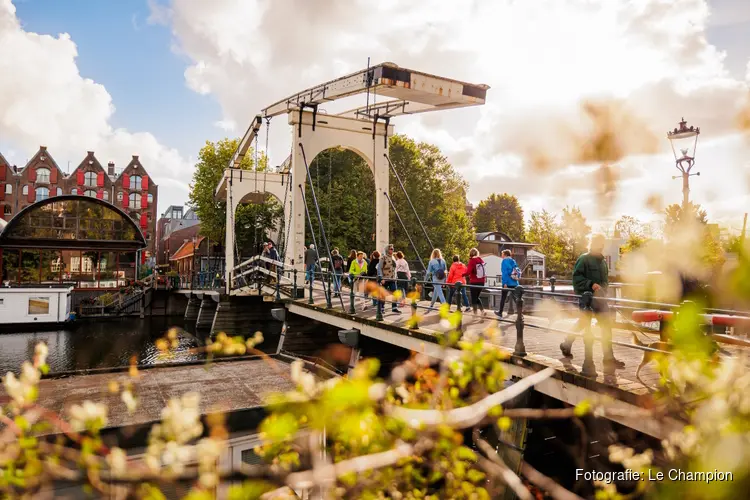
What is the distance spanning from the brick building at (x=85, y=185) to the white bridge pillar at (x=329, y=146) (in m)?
46.4

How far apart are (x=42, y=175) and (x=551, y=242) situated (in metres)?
51.5

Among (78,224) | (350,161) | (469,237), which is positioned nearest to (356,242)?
(350,161)

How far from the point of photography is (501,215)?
6359 centimetres

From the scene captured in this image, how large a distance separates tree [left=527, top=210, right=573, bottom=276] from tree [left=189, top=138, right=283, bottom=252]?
23.4 meters

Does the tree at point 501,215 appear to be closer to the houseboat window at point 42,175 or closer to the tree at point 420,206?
the tree at point 420,206

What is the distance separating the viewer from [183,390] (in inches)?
303

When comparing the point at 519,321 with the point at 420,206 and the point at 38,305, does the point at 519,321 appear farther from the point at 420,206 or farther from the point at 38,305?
the point at 38,305

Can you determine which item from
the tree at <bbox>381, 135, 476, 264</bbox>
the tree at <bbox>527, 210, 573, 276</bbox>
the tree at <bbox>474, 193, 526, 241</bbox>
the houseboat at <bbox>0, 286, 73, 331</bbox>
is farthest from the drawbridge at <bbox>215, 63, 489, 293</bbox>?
the tree at <bbox>474, 193, 526, 241</bbox>

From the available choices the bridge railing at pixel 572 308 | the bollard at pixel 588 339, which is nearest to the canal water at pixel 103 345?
the bridge railing at pixel 572 308

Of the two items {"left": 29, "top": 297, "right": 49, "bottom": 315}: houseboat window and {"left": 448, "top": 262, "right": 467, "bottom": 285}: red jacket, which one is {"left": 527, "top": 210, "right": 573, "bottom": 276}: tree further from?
{"left": 29, "top": 297, "right": 49, "bottom": 315}: houseboat window

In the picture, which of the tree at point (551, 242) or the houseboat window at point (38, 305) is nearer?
the houseboat window at point (38, 305)

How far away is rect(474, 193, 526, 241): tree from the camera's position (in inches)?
2475

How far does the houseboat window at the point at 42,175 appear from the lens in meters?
49.7

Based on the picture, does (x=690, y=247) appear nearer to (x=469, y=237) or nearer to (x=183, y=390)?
(x=183, y=390)
